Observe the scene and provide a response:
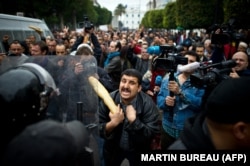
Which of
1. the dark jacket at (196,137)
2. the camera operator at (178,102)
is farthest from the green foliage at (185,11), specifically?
the dark jacket at (196,137)

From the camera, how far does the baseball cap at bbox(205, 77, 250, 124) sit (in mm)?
1478

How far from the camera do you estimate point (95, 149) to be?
1.84 m

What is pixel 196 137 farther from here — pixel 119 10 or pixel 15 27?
pixel 119 10

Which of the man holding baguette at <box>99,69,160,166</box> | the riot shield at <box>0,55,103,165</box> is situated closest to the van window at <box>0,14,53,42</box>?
the man holding baguette at <box>99,69,160,166</box>

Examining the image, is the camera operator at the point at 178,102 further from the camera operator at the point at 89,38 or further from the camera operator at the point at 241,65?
the camera operator at the point at 89,38

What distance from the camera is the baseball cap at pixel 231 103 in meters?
1.48

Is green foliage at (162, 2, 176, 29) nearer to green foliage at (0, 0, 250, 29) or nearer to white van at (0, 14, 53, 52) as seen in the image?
green foliage at (0, 0, 250, 29)

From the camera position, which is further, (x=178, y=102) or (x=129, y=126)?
(x=178, y=102)

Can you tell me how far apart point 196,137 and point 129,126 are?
107 centimetres

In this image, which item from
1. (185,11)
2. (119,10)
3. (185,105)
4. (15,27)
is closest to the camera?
(185,105)

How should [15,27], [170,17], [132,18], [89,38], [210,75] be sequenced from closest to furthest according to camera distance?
[210,75] < [89,38] < [15,27] < [170,17] < [132,18]

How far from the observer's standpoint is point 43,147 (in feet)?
3.79

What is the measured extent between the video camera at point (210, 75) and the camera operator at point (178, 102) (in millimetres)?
274

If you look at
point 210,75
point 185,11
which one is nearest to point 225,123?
point 210,75
